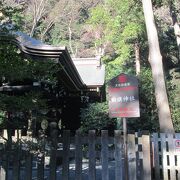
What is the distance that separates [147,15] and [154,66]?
2.18 meters

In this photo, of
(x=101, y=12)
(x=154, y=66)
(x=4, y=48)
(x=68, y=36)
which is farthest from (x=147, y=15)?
(x=68, y=36)

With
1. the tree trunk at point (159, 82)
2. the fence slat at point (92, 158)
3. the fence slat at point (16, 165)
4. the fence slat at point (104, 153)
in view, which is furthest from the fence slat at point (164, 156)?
the tree trunk at point (159, 82)

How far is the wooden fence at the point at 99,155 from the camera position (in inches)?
251

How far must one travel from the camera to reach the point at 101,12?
32312 mm

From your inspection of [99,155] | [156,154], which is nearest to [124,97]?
[99,155]

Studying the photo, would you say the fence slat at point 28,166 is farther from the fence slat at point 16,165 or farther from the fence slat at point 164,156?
the fence slat at point 164,156

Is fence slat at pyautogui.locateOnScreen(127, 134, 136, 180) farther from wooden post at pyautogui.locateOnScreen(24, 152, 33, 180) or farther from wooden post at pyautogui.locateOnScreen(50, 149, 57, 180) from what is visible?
wooden post at pyautogui.locateOnScreen(24, 152, 33, 180)

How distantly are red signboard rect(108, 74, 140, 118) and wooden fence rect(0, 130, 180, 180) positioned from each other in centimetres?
91

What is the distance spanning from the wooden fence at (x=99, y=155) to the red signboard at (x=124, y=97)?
909mm

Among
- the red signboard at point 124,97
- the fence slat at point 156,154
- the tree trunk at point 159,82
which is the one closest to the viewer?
the red signboard at point 124,97

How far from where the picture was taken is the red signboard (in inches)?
215

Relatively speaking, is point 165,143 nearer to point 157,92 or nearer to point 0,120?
point 0,120

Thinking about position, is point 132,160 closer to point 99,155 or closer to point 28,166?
point 99,155

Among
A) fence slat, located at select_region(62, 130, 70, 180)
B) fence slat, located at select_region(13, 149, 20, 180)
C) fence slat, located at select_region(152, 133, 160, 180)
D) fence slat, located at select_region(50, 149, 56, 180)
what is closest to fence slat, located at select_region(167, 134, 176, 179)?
fence slat, located at select_region(152, 133, 160, 180)
